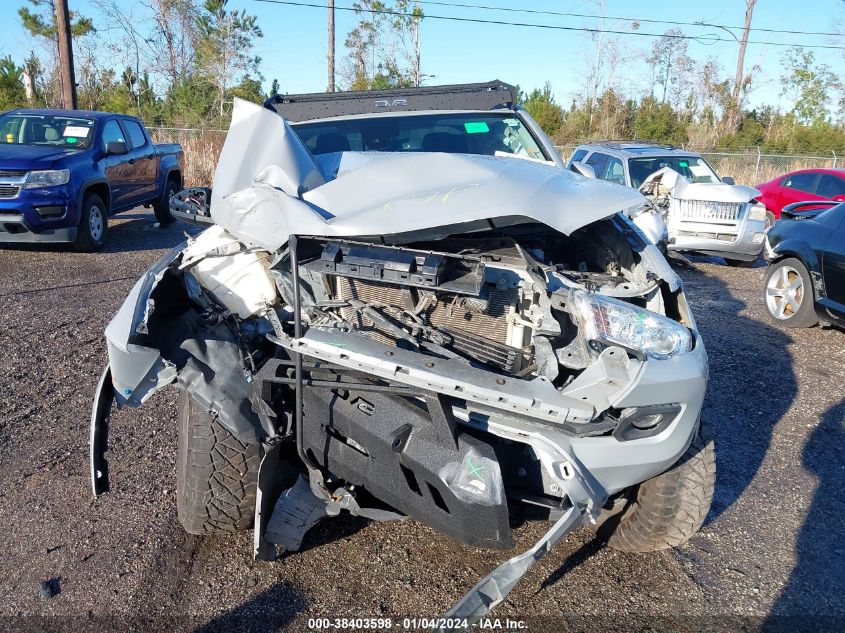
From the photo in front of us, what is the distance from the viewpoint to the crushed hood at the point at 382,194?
8.20 ft

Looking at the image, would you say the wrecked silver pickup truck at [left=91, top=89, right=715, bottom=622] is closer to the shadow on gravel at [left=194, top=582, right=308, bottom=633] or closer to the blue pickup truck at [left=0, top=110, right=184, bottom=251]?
the shadow on gravel at [left=194, top=582, right=308, bottom=633]

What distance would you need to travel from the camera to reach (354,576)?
283cm

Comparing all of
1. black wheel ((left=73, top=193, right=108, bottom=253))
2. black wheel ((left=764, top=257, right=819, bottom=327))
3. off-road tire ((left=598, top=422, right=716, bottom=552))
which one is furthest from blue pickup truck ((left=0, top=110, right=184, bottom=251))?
black wheel ((left=764, top=257, right=819, bottom=327))

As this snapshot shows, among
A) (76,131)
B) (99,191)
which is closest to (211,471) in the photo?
(99,191)

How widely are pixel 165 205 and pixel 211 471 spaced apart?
10.0m

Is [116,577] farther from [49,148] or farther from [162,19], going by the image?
[162,19]

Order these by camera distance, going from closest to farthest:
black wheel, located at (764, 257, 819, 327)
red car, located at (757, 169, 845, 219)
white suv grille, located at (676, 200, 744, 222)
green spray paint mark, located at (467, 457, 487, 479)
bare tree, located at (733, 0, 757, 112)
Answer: green spray paint mark, located at (467, 457, 487, 479) → black wheel, located at (764, 257, 819, 327) → white suv grille, located at (676, 200, 744, 222) → red car, located at (757, 169, 845, 219) → bare tree, located at (733, 0, 757, 112)

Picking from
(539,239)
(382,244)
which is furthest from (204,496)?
(539,239)

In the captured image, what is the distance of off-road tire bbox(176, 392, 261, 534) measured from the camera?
111 inches

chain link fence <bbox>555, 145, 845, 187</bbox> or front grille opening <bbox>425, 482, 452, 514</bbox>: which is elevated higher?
chain link fence <bbox>555, 145, 845, 187</bbox>

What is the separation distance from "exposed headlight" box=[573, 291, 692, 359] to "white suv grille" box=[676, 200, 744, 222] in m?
7.66

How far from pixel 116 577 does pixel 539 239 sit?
250 centimetres

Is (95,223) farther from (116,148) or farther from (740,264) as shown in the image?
(740,264)

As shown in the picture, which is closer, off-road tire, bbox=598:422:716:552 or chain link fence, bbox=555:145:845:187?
off-road tire, bbox=598:422:716:552
